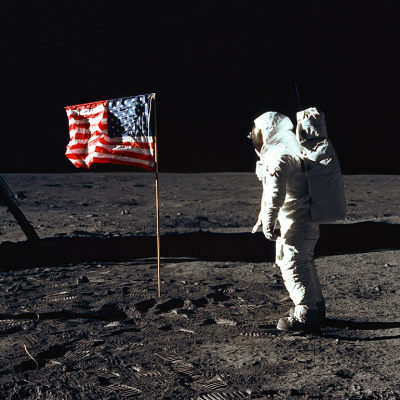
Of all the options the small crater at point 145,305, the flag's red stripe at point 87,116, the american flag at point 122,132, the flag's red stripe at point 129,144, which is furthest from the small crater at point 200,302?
the flag's red stripe at point 87,116

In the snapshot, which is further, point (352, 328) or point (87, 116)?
point (87, 116)

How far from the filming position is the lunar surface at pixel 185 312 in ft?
7.28

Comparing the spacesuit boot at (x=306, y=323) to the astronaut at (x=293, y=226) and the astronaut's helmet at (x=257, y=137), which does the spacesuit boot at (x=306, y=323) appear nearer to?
the astronaut at (x=293, y=226)

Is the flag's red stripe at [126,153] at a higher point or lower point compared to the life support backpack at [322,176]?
higher

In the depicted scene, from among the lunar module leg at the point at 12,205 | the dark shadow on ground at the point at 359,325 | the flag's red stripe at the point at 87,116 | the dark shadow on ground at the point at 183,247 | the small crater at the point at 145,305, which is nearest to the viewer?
the dark shadow on ground at the point at 359,325

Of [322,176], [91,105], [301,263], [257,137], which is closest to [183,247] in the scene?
[91,105]

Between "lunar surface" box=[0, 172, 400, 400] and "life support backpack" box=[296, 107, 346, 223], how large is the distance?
0.77 m

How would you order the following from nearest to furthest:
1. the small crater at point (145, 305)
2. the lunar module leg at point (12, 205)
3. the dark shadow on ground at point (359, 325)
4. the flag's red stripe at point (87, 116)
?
the dark shadow on ground at point (359, 325), the small crater at point (145, 305), the flag's red stripe at point (87, 116), the lunar module leg at point (12, 205)

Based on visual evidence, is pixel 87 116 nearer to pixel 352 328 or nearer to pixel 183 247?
pixel 183 247

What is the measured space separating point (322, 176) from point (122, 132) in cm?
168

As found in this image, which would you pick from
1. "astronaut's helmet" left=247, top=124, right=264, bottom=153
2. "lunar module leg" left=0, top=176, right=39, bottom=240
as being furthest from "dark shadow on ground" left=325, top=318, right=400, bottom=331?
"lunar module leg" left=0, top=176, right=39, bottom=240

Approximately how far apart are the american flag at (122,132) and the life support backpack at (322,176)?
52.3 inches

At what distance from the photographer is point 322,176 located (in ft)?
9.00

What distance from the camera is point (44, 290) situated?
382 cm
